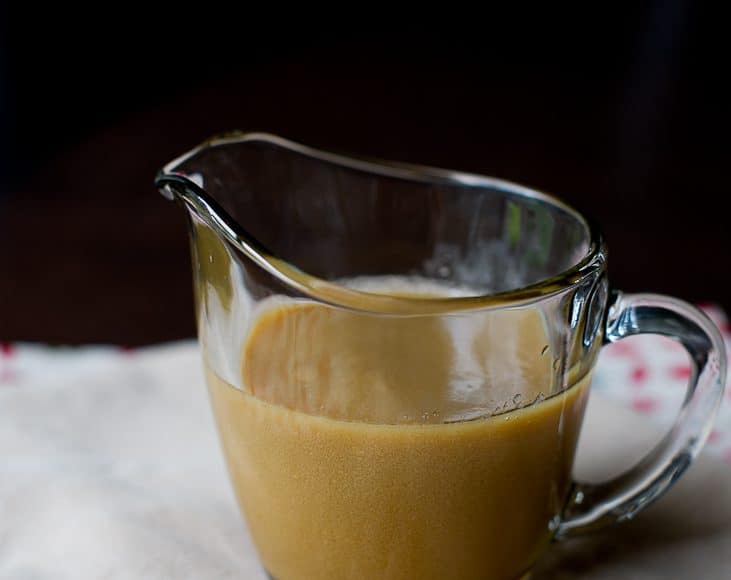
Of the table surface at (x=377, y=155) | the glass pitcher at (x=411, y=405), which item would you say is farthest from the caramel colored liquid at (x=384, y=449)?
the table surface at (x=377, y=155)

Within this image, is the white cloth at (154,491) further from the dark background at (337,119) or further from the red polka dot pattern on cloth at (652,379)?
the dark background at (337,119)

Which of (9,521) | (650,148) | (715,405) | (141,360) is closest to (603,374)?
(715,405)

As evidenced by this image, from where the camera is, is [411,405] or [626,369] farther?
[626,369]

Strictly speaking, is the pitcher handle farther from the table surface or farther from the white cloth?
the table surface

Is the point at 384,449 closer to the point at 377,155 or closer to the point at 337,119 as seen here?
the point at 377,155

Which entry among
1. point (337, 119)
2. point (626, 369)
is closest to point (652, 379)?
point (626, 369)

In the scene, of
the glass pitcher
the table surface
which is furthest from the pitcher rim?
the table surface
